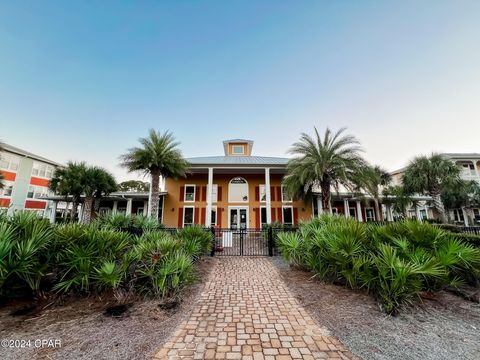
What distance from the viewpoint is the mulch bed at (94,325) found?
2.46 metres

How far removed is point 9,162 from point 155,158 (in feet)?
91.2

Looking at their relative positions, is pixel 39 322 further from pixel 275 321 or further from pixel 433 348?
pixel 433 348

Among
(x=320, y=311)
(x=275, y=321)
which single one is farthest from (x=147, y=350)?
(x=320, y=311)

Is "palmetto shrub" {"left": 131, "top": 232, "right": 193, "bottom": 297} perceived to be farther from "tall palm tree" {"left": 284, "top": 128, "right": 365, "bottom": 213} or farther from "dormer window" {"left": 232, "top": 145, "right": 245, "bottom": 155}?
"dormer window" {"left": 232, "top": 145, "right": 245, "bottom": 155}

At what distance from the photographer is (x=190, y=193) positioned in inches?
829

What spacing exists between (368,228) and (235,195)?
15.7m

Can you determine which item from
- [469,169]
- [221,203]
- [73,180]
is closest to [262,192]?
[221,203]

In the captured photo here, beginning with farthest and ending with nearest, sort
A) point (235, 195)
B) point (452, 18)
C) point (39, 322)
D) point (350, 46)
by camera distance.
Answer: point (235, 195), point (350, 46), point (452, 18), point (39, 322)

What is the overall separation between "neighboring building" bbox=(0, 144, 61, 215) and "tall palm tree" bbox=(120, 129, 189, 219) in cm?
2087

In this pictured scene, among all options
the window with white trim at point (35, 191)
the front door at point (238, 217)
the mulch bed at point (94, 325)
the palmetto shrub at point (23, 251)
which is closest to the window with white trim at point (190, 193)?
the front door at point (238, 217)

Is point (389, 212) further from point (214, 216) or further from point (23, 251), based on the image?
point (23, 251)

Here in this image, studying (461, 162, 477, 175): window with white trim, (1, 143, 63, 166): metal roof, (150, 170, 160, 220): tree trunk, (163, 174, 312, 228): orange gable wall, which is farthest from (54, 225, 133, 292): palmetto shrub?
(461, 162, 477, 175): window with white trim

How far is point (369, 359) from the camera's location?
2342mm

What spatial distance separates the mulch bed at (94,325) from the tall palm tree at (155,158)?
12071mm
